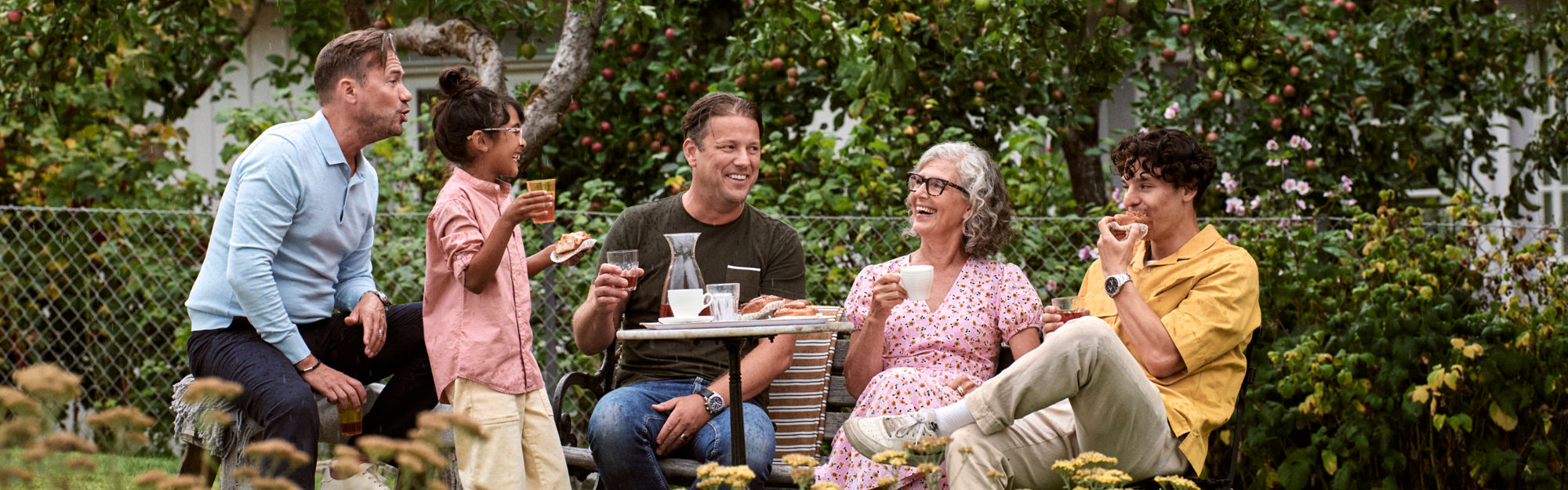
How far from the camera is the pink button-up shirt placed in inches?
119

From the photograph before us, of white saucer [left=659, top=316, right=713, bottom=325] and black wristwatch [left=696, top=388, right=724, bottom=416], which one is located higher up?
white saucer [left=659, top=316, right=713, bottom=325]

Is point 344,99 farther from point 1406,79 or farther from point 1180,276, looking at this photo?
point 1406,79

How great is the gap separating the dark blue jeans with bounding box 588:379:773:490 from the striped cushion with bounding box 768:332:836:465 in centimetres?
21

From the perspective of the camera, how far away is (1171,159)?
10.5 feet

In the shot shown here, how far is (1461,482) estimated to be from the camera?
13.7 feet

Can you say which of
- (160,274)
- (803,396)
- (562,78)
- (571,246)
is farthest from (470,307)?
(160,274)

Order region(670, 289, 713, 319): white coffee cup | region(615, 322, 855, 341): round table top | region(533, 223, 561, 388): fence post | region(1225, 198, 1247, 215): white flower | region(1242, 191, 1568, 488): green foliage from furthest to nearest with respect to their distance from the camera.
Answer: region(1225, 198, 1247, 215): white flower → region(533, 223, 561, 388): fence post → region(1242, 191, 1568, 488): green foliage → region(670, 289, 713, 319): white coffee cup → region(615, 322, 855, 341): round table top

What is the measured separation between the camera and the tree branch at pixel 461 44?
543 cm

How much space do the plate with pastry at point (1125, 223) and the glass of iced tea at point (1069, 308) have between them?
326 millimetres

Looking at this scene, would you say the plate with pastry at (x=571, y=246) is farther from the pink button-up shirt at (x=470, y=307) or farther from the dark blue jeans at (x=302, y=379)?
the dark blue jeans at (x=302, y=379)

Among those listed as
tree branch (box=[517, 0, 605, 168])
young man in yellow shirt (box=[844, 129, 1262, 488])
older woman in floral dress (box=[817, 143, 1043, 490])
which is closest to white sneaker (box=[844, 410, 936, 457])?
young man in yellow shirt (box=[844, 129, 1262, 488])

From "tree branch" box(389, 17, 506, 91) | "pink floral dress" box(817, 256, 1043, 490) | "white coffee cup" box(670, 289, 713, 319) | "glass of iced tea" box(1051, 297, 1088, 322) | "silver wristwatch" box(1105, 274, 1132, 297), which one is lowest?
"pink floral dress" box(817, 256, 1043, 490)

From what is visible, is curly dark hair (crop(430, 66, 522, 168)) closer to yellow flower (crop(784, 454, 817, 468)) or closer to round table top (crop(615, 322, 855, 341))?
round table top (crop(615, 322, 855, 341))

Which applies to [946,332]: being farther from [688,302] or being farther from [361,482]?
[361,482]
